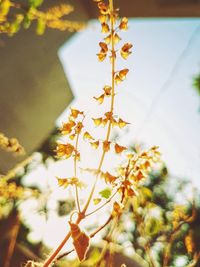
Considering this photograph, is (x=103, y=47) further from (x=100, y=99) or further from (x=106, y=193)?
(x=106, y=193)

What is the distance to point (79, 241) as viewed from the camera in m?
1.02

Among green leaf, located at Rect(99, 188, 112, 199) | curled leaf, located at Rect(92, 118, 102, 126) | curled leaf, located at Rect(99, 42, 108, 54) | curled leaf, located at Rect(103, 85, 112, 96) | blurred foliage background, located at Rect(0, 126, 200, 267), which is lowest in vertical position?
blurred foliage background, located at Rect(0, 126, 200, 267)

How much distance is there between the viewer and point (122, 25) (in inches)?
49.1

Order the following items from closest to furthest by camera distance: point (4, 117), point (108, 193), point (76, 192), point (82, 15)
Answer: point (76, 192) < point (108, 193) < point (4, 117) < point (82, 15)

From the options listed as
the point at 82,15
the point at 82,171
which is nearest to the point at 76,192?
the point at 82,171

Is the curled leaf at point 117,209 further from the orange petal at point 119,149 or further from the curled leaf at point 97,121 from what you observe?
the curled leaf at point 97,121

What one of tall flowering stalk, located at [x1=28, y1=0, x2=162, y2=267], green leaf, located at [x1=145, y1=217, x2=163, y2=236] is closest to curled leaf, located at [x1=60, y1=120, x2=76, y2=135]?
tall flowering stalk, located at [x1=28, y1=0, x2=162, y2=267]

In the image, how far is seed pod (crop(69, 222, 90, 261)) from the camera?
1013 millimetres

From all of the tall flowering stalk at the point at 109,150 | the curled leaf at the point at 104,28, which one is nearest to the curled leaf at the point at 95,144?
the tall flowering stalk at the point at 109,150

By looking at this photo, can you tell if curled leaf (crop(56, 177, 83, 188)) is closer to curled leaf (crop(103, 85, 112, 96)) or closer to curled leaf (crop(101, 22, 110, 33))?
curled leaf (crop(103, 85, 112, 96))

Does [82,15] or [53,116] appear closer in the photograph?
[53,116]

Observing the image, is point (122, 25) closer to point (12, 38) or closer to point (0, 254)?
point (12, 38)

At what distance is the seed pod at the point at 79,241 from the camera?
1.01 meters

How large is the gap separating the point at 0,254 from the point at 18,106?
10.9 feet
